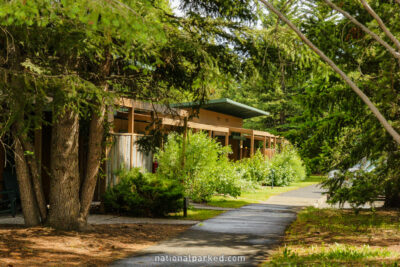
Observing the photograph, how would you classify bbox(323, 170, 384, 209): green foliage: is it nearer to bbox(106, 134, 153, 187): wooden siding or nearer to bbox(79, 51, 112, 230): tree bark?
bbox(106, 134, 153, 187): wooden siding

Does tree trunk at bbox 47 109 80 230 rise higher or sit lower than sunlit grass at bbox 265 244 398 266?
higher

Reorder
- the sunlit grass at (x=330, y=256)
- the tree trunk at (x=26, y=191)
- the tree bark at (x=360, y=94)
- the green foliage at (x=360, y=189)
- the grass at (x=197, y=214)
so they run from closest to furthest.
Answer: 1. the tree bark at (x=360, y=94)
2. the sunlit grass at (x=330, y=256)
3. the tree trunk at (x=26, y=191)
4. the green foliage at (x=360, y=189)
5. the grass at (x=197, y=214)

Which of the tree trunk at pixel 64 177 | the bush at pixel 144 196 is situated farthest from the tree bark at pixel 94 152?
the bush at pixel 144 196

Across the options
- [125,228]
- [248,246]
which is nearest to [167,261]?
[248,246]

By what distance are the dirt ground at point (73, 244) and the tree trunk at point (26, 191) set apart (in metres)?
0.29

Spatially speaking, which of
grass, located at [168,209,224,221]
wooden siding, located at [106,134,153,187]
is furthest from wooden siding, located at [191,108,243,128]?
wooden siding, located at [106,134,153,187]

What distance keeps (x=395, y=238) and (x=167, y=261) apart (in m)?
4.80

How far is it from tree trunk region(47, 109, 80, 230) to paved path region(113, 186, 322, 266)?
6.42 ft

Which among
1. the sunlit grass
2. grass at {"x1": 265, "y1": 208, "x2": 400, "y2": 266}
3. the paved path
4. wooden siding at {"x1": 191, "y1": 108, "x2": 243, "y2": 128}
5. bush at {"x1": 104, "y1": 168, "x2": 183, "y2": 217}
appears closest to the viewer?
the sunlit grass

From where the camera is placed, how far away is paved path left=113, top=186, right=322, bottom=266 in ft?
22.0

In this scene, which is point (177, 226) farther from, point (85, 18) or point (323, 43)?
point (85, 18)

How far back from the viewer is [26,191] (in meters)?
8.42

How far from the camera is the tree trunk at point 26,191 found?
827 centimetres

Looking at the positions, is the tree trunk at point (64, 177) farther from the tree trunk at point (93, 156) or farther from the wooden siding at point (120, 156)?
the wooden siding at point (120, 156)
